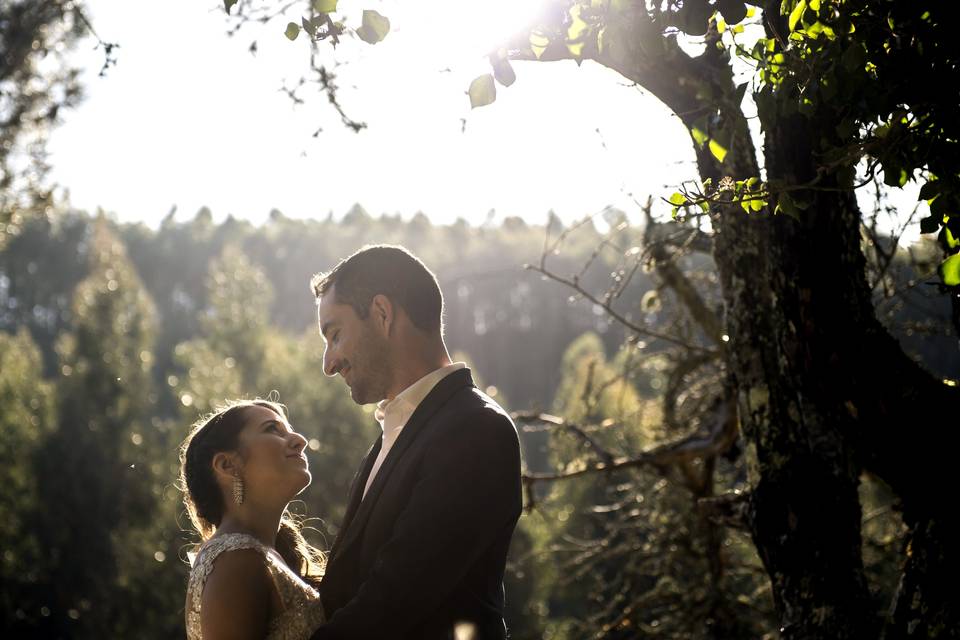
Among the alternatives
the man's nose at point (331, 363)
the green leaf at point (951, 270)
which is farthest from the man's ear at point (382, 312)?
the green leaf at point (951, 270)

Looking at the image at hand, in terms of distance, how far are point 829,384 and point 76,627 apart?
23530 millimetres

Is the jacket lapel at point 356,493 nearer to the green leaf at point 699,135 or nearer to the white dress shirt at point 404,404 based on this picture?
the white dress shirt at point 404,404

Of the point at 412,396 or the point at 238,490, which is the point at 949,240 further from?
the point at 238,490

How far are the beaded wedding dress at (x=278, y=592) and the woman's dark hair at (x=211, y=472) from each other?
8.2 inches

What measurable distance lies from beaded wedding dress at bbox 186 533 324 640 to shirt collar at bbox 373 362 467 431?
52 centimetres

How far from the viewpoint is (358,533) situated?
8.15ft

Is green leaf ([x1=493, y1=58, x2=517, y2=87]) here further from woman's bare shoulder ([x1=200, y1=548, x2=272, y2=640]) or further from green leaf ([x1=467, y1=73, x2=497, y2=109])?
woman's bare shoulder ([x1=200, y1=548, x2=272, y2=640])

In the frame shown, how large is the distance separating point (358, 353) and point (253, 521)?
2.14 feet

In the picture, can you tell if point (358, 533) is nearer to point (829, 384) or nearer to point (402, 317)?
point (402, 317)

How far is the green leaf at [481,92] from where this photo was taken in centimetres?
252

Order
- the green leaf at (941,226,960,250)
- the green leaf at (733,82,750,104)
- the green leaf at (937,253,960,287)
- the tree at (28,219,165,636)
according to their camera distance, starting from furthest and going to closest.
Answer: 1. the tree at (28,219,165,636)
2. the green leaf at (733,82,750,104)
3. the green leaf at (941,226,960,250)
4. the green leaf at (937,253,960,287)

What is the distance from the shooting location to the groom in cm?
223

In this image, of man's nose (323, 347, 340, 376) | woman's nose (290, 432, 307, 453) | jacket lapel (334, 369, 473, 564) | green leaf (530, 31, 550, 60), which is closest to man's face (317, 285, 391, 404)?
man's nose (323, 347, 340, 376)

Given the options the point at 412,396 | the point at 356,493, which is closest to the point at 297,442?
the point at 356,493
